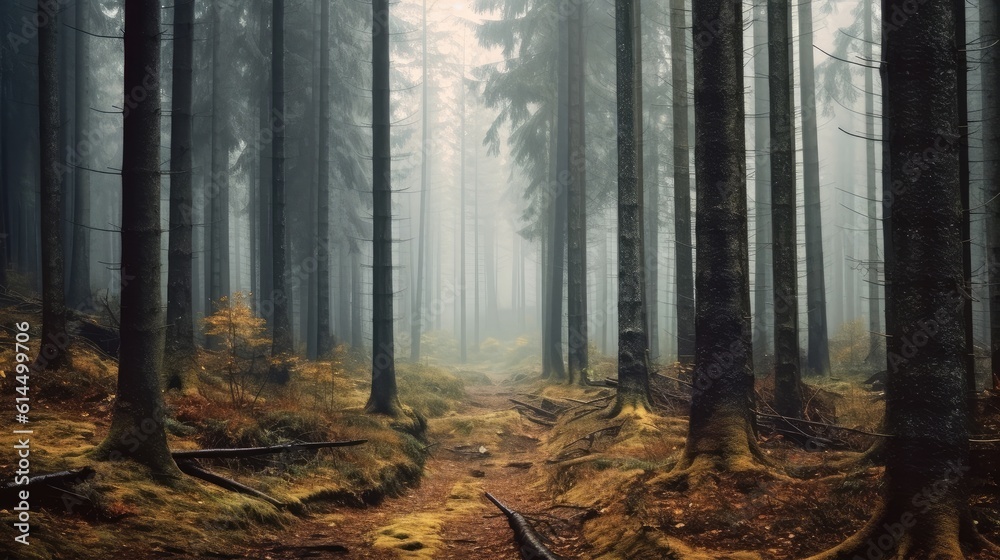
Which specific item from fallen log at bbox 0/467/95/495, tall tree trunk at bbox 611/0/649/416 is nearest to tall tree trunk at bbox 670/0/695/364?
tall tree trunk at bbox 611/0/649/416

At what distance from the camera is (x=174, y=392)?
10.8m

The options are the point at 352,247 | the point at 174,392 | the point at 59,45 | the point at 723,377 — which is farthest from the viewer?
the point at 352,247

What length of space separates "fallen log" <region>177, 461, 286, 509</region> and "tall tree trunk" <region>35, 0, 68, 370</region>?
4.89m

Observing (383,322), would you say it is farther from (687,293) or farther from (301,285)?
(301,285)

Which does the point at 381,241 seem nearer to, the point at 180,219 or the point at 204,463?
the point at 180,219

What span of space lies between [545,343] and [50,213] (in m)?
16.3

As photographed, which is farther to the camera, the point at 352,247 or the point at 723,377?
the point at 352,247

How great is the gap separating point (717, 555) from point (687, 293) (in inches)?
392

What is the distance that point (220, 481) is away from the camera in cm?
743

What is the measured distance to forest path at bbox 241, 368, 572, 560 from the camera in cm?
645

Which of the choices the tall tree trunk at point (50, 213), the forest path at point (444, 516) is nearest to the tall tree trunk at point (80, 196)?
the tall tree trunk at point (50, 213)

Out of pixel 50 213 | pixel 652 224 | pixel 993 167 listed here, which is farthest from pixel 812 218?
pixel 50 213

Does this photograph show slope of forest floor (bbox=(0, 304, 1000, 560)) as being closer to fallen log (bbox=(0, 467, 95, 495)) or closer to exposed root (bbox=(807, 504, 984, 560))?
fallen log (bbox=(0, 467, 95, 495))

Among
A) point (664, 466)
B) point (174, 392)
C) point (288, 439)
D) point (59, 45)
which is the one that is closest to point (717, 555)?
point (664, 466)
